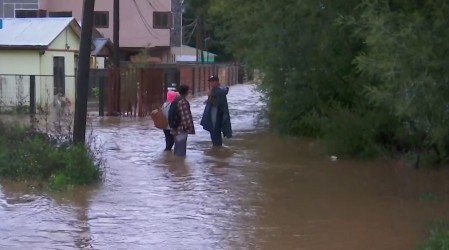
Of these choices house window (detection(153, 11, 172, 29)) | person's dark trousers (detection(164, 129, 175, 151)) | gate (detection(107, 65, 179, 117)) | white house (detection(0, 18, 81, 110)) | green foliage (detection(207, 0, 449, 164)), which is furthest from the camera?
house window (detection(153, 11, 172, 29))

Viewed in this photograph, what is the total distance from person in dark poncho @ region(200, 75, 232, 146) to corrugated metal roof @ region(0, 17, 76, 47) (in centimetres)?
1376

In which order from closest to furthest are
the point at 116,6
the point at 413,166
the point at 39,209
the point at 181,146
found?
the point at 39,209
the point at 413,166
the point at 181,146
the point at 116,6

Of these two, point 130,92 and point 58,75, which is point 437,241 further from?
point 58,75

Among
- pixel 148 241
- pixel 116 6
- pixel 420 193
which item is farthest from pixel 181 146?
pixel 116 6

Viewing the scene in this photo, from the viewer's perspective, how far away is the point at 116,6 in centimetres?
3303

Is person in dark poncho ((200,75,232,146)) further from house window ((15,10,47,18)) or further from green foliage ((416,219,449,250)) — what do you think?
house window ((15,10,47,18))

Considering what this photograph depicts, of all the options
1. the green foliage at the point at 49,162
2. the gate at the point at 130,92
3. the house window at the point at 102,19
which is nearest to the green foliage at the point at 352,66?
the green foliage at the point at 49,162

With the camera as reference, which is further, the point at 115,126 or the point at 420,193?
the point at 115,126

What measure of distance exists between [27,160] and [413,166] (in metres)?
6.43

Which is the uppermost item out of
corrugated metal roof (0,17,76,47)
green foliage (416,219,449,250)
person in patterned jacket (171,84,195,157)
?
corrugated metal roof (0,17,76,47)

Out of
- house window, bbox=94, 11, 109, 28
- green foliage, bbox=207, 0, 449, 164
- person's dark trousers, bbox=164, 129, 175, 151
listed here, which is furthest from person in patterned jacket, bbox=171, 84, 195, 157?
house window, bbox=94, 11, 109, 28

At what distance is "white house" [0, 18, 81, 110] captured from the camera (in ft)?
95.4

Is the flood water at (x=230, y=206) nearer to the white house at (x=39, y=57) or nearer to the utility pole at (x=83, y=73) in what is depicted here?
the utility pole at (x=83, y=73)

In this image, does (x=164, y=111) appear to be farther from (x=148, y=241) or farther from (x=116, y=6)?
(x=116, y=6)
